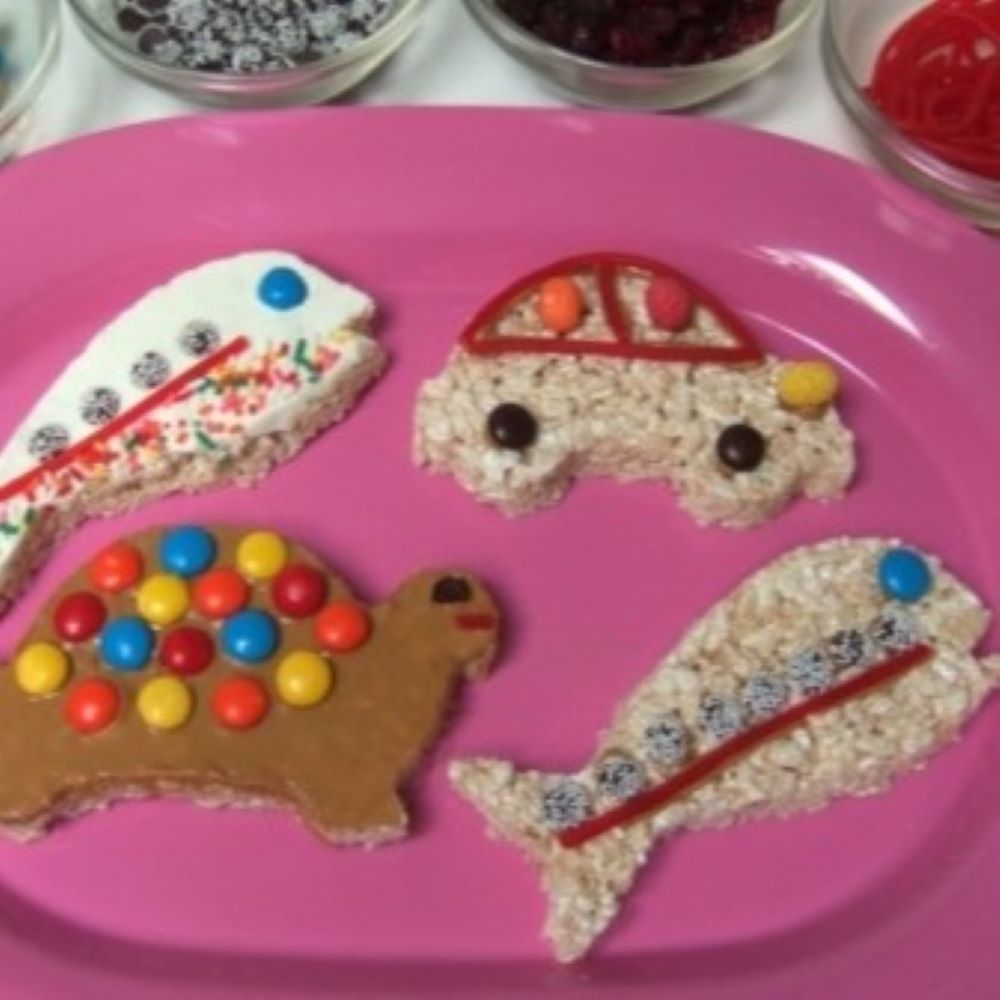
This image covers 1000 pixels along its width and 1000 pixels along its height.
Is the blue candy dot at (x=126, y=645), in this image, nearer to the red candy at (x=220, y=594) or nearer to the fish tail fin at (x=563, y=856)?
the red candy at (x=220, y=594)

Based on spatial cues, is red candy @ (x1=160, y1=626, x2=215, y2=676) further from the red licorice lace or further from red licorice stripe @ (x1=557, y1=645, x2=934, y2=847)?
the red licorice lace

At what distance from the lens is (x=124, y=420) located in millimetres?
1070

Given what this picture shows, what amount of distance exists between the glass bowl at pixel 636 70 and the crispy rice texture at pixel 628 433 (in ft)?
0.63

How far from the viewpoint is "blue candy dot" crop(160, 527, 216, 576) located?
1037mm

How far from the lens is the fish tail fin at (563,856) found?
3.19ft

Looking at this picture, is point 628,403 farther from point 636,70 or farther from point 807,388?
point 636,70

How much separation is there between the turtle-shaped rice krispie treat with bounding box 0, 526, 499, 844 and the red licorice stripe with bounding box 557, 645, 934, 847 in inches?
4.2

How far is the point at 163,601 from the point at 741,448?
1.14 ft

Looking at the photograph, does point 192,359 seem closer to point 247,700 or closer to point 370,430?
point 370,430

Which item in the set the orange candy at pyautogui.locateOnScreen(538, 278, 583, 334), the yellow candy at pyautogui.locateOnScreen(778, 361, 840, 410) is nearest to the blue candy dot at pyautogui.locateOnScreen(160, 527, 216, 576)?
the orange candy at pyautogui.locateOnScreen(538, 278, 583, 334)

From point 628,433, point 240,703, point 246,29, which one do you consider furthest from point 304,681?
point 246,29

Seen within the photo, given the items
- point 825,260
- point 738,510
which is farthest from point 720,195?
point 738,510

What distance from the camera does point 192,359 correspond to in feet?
3.57

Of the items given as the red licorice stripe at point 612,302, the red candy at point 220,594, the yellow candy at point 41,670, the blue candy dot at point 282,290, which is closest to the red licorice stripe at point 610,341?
the red licorice stripe at point 612,302
